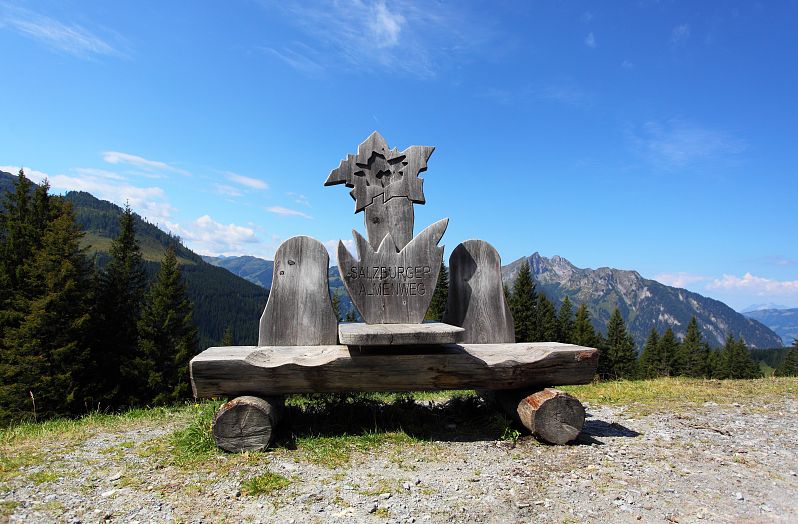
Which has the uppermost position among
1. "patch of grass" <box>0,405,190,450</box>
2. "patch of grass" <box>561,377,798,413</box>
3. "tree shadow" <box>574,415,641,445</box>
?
"patch of grass" <box>561,377,798,413</box>

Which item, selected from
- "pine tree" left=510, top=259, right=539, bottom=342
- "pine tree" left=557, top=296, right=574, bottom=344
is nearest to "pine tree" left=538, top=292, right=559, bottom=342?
"pine tree" left=557, top=296, right=574, bottom=344

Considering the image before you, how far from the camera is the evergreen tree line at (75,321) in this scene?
23500 millimetres

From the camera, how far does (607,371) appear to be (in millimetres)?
61625

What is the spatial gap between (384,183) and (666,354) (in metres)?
73.1

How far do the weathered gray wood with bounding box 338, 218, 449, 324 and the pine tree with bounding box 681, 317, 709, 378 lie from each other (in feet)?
239

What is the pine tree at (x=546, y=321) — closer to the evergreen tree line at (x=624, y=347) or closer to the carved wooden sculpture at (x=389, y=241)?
the evergreen tree line at (x=624, y=347)

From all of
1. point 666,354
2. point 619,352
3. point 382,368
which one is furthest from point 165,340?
point 666,354

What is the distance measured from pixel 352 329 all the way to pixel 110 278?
35.8 metres

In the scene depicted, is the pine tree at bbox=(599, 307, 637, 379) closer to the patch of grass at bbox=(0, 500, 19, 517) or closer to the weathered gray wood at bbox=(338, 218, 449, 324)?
the weathered gray wood at bbox=(338, 218, 449, 324)

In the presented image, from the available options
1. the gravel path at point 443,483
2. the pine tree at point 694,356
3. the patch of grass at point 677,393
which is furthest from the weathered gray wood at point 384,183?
the pine tree at point 694,356

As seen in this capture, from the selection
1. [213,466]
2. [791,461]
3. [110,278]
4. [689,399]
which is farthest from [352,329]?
[110,278]

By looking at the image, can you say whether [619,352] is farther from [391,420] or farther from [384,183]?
Result: [384,183]

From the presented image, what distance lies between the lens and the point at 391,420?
21.9 ft

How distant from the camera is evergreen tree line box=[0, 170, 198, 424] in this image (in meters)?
23.5
